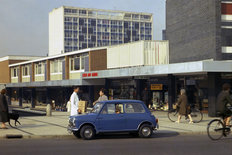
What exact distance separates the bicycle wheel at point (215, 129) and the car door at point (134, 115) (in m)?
2.45

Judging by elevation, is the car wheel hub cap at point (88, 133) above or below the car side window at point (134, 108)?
below

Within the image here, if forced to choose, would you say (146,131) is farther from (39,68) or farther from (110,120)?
(39,68)

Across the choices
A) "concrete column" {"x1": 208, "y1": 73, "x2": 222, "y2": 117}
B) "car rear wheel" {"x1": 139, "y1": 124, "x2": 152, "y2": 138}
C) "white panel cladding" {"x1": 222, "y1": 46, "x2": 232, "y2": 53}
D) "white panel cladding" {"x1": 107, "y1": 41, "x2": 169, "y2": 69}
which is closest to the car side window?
"car rear wheel" {"x1": 139, "y1": 124, "x2": 152, "y2": 138}

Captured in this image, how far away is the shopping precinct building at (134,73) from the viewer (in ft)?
78.6

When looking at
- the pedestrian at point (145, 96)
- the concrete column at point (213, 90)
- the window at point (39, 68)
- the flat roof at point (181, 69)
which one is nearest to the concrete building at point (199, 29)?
the concrete column at point (213, 90)

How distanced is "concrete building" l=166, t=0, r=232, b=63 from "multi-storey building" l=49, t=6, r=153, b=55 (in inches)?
4079

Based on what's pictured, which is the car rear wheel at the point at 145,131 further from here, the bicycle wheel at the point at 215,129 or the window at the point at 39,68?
the window at the point at 39,68

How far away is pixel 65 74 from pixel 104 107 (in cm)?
3306

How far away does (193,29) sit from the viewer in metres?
27.5

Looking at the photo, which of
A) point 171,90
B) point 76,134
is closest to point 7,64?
point 171,90

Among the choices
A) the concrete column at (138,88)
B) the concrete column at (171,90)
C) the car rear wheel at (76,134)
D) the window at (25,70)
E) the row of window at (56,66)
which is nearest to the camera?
the car rear wheel at (76,134)

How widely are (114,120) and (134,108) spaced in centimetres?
94

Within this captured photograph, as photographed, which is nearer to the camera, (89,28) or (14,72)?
(14,72)

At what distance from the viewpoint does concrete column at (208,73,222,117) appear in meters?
23.7
